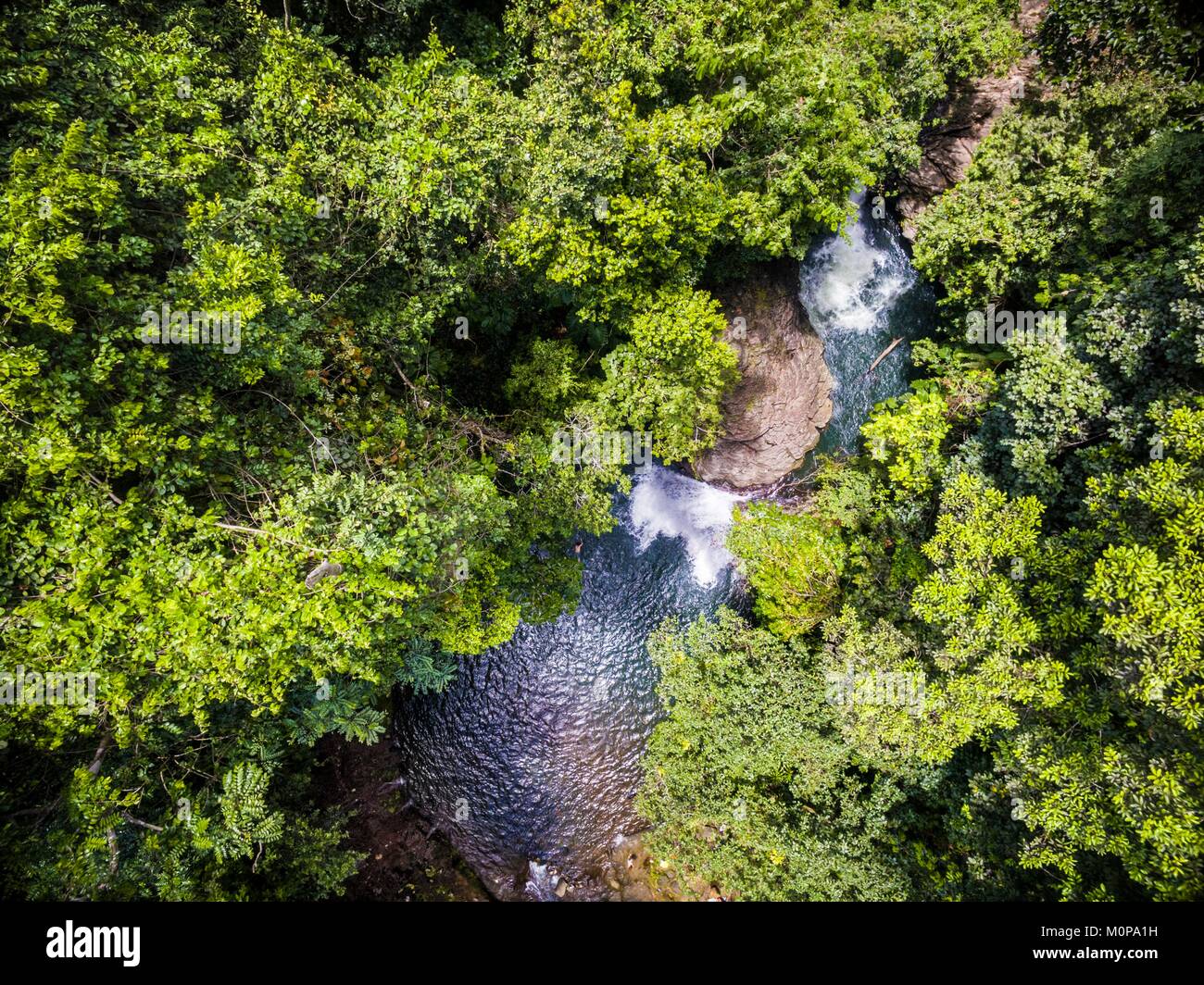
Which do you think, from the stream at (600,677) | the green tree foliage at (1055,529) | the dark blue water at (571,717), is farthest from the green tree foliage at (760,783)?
the stream at (600,677)

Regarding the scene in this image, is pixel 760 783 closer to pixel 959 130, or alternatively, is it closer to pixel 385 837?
pixel 385 837

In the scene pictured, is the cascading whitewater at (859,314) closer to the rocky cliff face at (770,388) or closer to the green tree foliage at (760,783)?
the rocky cliff face at (770,388)

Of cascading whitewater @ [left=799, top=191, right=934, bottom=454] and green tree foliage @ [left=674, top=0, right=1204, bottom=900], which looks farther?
cascading whitewater @ [left=799, top=191, right=934, bottom=454]

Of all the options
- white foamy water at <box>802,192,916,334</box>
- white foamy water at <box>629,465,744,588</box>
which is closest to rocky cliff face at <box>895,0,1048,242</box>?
white foamy water at <box>802,192,916,334</box>

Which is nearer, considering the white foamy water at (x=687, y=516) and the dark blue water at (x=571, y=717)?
the dark blue water at (x=571, y=717)

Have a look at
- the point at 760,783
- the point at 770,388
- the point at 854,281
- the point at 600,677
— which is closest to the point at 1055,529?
the point at 770,388

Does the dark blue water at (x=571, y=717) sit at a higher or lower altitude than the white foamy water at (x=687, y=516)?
lower

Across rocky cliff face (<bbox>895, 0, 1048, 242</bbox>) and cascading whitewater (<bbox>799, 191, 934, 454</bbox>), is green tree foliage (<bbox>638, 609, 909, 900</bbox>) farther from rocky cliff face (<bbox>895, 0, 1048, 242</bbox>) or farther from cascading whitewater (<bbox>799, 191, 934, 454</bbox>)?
rocky cliff face (<bbox>895, 0, 1048, 242</bbox>)
